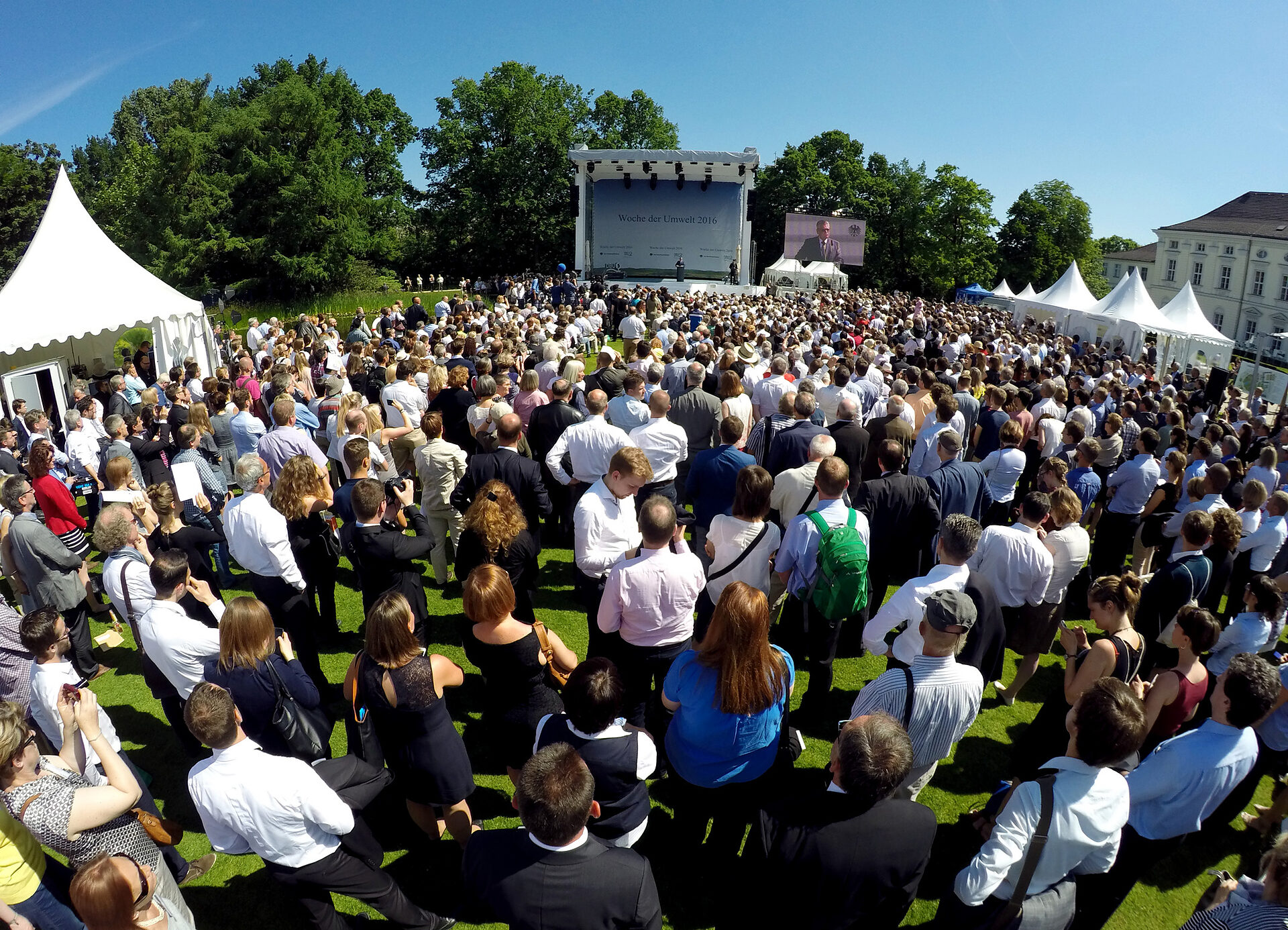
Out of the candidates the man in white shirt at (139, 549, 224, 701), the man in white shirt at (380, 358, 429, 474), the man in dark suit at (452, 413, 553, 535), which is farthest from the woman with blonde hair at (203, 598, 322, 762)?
the man in white shirt at (380, 358, 429, 474)

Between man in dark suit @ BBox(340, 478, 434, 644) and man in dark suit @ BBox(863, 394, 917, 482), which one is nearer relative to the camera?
man in dark suit @ BBox(340, 478, 434, 644)

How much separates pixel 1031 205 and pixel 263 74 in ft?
179

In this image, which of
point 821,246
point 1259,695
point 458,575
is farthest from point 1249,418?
point 821,246

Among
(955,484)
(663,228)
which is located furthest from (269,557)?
(663,228)

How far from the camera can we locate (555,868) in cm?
193

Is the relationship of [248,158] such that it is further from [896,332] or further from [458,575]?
[458,575]

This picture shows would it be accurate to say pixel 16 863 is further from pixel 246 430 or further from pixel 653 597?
pixel 246 430

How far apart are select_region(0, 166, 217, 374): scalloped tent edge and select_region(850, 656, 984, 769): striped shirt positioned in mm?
10735

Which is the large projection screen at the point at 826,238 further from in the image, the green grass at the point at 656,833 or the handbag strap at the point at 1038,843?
the handbag strap at the point at 1038,843

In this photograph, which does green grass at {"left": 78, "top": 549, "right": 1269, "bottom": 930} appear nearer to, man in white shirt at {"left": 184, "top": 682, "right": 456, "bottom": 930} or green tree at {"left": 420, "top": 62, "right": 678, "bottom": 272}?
man in white shirt at {"left": 184, "top": 682, "right": 456, "bottom": 930}

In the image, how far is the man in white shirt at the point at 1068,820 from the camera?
6.99 ft

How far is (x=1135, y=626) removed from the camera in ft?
14.3

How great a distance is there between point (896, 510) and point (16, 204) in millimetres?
44956

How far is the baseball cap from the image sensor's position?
2543mm
